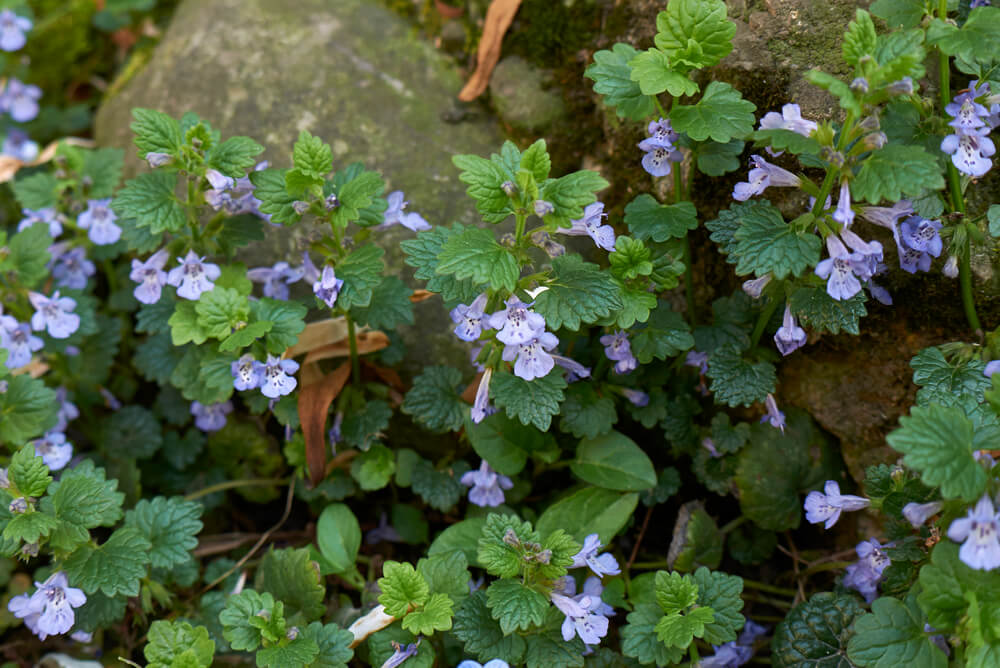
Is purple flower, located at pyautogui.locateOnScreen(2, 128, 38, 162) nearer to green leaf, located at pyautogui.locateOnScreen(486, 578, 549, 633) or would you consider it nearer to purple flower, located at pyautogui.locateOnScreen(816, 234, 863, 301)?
green leaf, located at pyautogui.locateOnScreen(486, 578, 549, 633)

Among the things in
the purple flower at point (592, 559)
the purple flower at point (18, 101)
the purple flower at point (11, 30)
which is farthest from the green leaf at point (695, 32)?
the purple flower at point (18, 101)

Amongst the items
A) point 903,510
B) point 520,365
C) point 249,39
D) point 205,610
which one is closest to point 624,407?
point 520,365

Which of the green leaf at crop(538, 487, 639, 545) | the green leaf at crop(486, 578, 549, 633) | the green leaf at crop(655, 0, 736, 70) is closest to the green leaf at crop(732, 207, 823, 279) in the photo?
the green leaf at crop(655, 0, 736, 70)

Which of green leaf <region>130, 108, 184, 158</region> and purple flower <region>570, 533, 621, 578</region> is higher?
green leaf <region>130, 108, 184, 158</region>

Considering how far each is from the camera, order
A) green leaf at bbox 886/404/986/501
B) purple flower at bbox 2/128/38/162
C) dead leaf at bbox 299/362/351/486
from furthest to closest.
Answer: purple flower at bbox 2/128/38/162 → dead leaf at bbox 299/362/351/486 → green leaf at bbox 886/404/986/501

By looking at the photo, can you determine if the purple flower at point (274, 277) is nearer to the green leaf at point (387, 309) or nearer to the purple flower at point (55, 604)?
the green leaf at point (387, 309)

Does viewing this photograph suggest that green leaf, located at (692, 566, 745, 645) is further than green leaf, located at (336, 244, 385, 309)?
No

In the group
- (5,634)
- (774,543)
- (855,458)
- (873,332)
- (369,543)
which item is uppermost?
(873,332)

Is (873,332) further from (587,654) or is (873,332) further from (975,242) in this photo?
(587,654)
